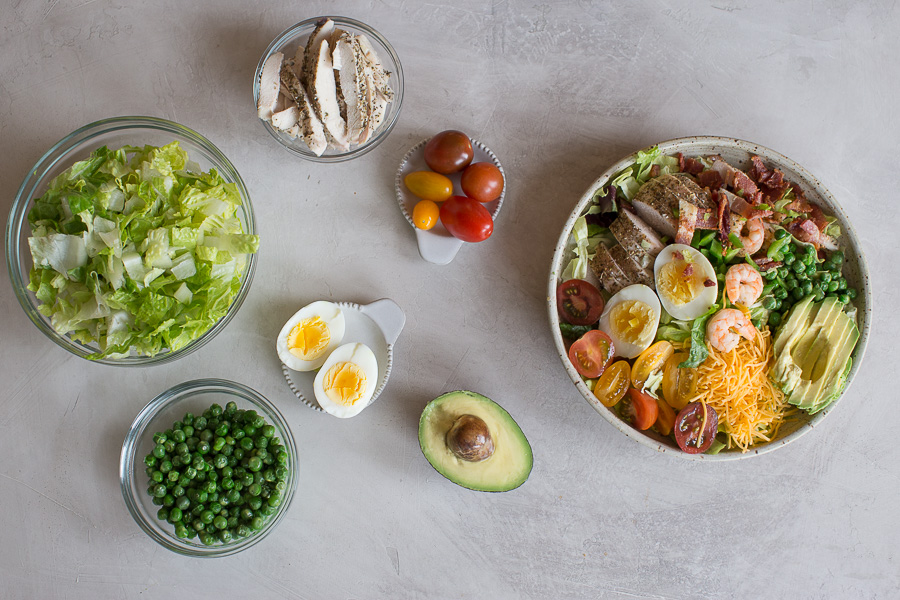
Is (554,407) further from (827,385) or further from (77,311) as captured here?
(77,311)

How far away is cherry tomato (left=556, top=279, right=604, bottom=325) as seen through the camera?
98.3 inches

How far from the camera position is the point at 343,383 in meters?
2.44

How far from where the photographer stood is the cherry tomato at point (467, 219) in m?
2.46

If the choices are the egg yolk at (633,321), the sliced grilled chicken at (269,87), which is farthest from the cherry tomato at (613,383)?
the sliced grilled chicken at (269,87)

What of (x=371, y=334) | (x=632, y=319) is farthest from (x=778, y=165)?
(x=371, y=334)

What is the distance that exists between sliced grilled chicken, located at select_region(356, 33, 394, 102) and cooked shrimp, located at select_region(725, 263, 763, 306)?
1.67 meters

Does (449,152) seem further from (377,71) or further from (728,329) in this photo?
(728,329)

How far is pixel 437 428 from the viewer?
2467mm

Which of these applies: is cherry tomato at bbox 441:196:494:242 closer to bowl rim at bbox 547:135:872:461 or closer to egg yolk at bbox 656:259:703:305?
bowl rim at bbox 547:135:872:461

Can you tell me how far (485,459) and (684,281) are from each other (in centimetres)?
114

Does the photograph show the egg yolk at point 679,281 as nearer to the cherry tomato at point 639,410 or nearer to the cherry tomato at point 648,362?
the cherry tomato at point 648,362

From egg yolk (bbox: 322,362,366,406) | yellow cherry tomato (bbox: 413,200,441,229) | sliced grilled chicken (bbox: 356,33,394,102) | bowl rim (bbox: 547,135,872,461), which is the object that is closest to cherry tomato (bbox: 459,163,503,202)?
yellow cherry tomato (bbox: 413,200,441,229)

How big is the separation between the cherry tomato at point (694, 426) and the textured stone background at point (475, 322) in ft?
1.05

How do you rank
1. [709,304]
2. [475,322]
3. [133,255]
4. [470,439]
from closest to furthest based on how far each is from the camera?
[133,255]
[470,439]
[709,304]
[475,322]
